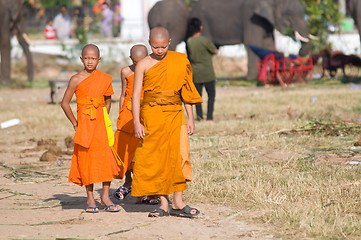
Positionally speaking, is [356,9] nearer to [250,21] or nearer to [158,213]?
[250,21]

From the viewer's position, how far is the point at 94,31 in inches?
1169

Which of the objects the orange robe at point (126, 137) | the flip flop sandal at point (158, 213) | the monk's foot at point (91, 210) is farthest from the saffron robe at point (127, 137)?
the flip flop sandal at point (158, 213)

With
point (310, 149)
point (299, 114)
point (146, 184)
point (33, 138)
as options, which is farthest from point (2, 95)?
point (146, 184)

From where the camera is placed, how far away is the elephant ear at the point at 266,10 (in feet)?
66.1

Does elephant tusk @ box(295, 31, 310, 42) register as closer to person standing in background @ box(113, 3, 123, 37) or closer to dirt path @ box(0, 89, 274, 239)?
person standing in background @ box(113, 3, 123, 37)

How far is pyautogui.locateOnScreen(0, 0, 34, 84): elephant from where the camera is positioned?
1992 cm

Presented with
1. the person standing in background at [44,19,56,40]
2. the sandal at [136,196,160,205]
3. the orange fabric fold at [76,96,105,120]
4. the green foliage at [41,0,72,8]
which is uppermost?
the green foliage at [41,0,72,8]

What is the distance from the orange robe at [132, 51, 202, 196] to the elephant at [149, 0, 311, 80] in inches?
571

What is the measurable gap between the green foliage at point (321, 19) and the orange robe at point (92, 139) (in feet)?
61.1

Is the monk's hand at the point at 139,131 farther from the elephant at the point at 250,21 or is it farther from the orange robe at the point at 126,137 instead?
the elephant at the point at 250,21

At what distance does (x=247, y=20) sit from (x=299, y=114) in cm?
932

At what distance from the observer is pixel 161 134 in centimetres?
580

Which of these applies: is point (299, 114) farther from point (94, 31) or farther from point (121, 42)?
point (94, 31)

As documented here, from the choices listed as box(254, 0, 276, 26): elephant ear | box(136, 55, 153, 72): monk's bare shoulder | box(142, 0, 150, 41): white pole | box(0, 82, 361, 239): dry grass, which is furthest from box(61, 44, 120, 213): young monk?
box(142, 0, 150, 41): white pole
